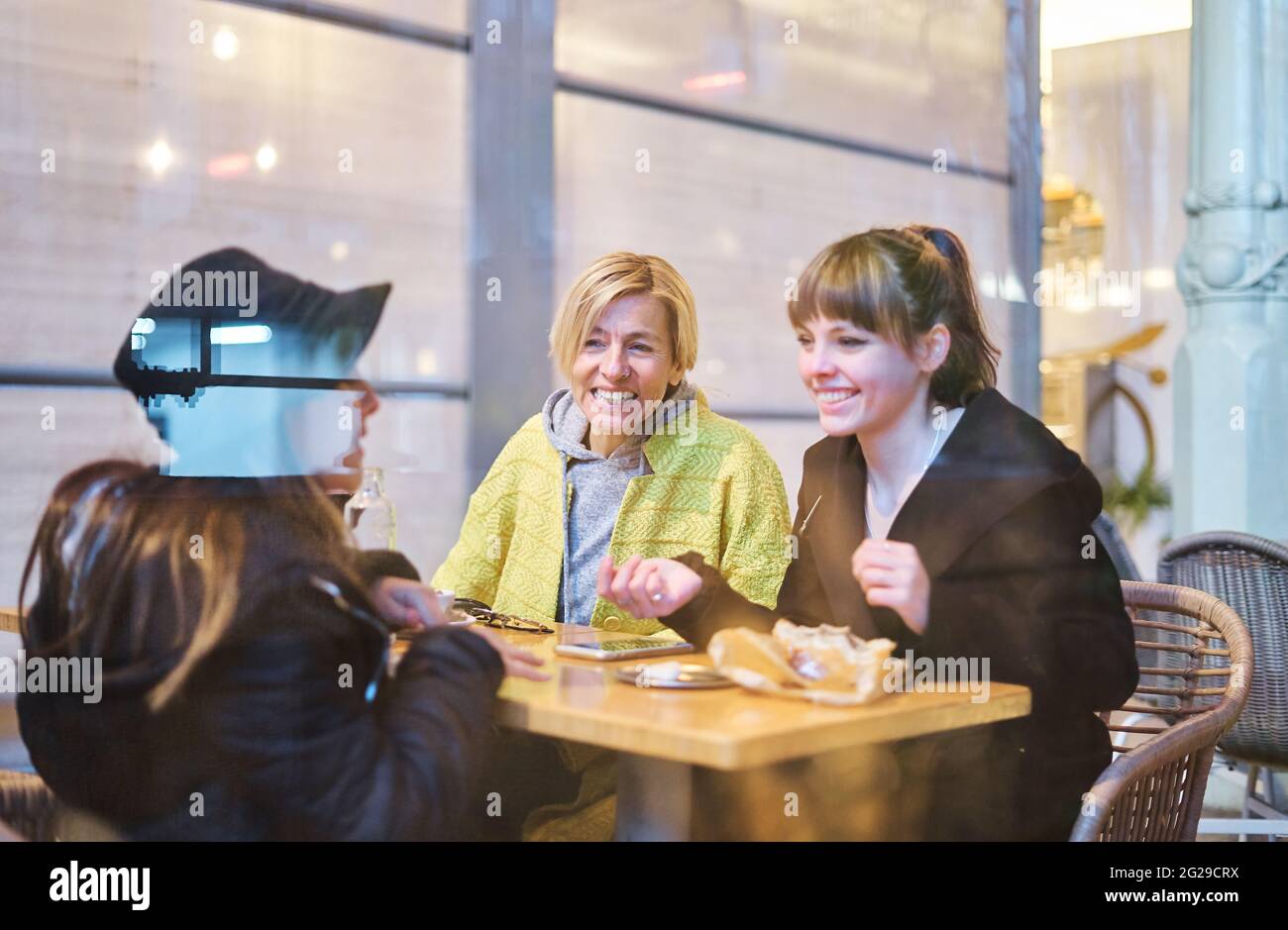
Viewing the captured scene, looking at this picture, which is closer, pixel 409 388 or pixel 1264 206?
pixel 409 388

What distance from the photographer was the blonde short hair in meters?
2.52

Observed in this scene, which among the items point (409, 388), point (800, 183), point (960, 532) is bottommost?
point (960, 532)

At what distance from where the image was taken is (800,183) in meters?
2.61

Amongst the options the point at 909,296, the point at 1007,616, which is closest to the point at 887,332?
the point at 909,296

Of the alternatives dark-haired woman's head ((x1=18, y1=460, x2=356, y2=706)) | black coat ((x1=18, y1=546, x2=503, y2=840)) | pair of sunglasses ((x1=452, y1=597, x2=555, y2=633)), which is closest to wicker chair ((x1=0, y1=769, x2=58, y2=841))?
black coat ((x1=18, y1=546, x2=503, y2=840))

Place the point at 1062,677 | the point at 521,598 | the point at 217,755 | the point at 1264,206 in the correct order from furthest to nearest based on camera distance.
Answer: the point at 1264,206
the point at 521,598
the point at 1062,677
the point at 217,755

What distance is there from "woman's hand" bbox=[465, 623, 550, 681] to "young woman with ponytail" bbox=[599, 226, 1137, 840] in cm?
33

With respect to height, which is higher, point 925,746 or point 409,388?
point 409,388

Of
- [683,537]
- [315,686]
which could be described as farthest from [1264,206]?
[315,686]

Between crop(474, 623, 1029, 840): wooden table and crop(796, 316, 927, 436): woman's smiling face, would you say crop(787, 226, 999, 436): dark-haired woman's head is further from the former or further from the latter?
crop(474, 623, 1029, 840): wooden table

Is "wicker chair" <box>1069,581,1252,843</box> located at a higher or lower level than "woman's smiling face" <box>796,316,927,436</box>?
lower

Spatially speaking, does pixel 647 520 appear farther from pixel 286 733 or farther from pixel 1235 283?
pixel 1235 283
